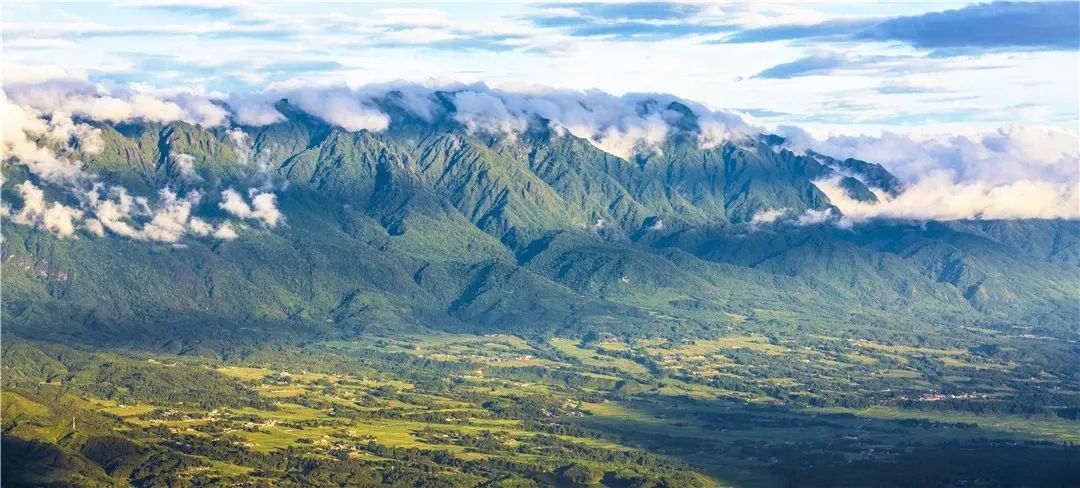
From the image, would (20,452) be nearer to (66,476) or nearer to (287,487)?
(66,476)

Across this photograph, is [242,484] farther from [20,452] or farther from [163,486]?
[20,452]

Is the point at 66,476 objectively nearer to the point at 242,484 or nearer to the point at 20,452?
the point at 20,452

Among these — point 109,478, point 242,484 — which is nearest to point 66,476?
point 109,478

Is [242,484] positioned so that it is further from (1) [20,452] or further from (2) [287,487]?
(1) [20,452]

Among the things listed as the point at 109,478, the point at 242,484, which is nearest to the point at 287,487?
the point at 242,484

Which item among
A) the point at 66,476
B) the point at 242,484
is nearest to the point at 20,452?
the point at 66,476
